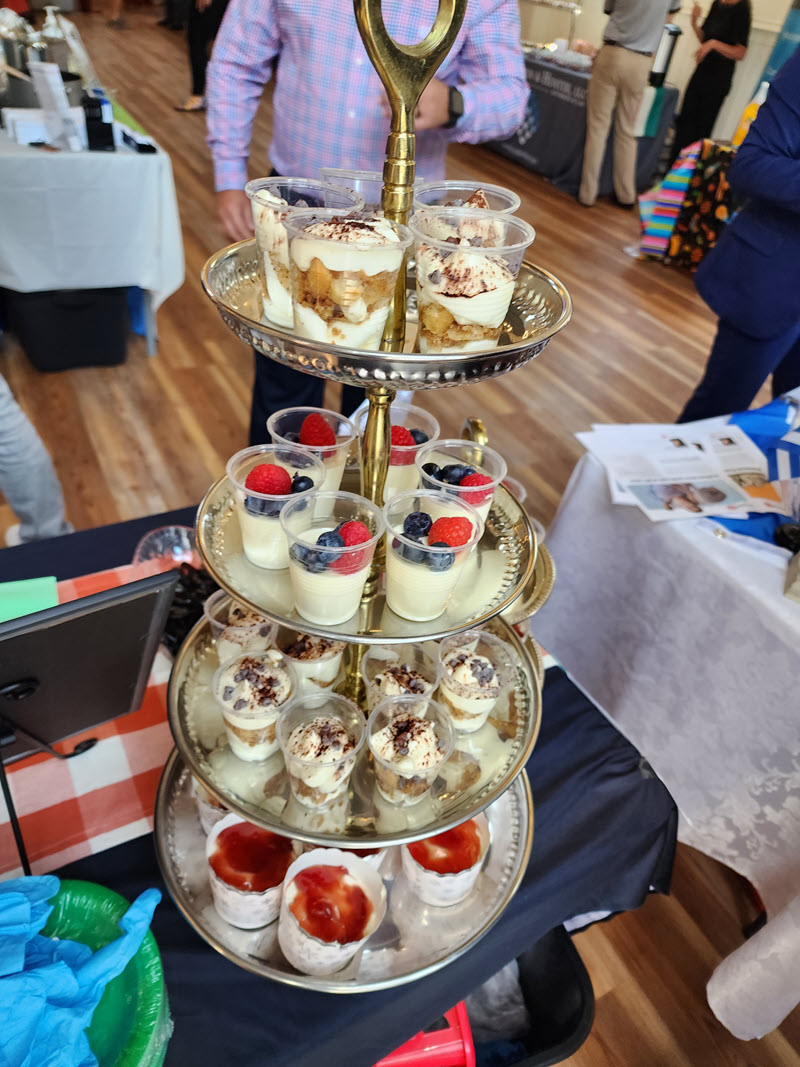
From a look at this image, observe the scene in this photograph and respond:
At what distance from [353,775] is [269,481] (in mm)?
407

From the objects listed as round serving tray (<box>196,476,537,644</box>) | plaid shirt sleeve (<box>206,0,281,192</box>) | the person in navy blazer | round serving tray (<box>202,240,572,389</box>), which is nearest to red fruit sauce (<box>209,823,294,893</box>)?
round serving tray (<box>196,476,537,644</box>)

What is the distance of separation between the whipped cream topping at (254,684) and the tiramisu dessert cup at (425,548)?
0.19 metres

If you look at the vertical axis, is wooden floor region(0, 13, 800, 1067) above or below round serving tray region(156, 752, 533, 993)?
below

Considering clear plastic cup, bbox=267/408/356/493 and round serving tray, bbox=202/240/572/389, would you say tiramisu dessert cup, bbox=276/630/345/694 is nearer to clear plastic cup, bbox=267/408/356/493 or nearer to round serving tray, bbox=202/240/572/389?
clear plastic cup, bbox=267/408/356/493

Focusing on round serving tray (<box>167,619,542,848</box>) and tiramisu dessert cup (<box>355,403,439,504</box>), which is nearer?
round serving tray (<box>167,619,542,848</box>)

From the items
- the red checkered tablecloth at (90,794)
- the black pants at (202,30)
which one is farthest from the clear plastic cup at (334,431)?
the black pants at (202,30)

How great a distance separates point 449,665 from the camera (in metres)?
0.98

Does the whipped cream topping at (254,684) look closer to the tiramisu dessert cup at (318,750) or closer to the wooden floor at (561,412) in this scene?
the tiramisu dessert cup at (318,750)

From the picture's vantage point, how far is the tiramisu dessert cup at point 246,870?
35.0 inches

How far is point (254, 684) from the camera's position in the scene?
0.90 metres

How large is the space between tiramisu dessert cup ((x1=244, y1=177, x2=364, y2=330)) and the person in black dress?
639 centimetres

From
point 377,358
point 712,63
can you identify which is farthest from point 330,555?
point 712,63

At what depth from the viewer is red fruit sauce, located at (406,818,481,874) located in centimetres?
96

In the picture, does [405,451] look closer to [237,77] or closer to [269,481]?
[269,481]
